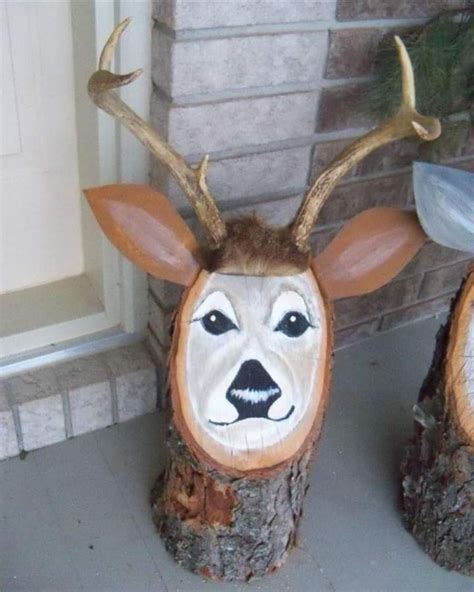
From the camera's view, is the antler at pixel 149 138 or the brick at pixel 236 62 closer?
the antler at pixel 149 138

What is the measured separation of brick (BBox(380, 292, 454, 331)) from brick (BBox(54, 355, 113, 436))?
73cm

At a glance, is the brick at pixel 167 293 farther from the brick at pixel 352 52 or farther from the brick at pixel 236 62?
the brick at pixel 352 52

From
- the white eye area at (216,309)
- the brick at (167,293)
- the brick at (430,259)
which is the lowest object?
the brick at (430,259)

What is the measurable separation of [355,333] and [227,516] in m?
0.74

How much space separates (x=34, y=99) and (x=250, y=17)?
0.45m

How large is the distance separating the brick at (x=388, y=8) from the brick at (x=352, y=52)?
26 millimetres

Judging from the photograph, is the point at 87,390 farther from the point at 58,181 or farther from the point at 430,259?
the point at 430,259

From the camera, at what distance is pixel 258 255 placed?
1.00m

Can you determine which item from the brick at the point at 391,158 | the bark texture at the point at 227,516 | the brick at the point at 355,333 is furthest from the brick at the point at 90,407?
the brick at the point at 391,158

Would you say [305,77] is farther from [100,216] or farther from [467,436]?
[467,436]

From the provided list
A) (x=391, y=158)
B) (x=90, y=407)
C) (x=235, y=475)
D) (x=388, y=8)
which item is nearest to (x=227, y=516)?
(x=235, y=475)

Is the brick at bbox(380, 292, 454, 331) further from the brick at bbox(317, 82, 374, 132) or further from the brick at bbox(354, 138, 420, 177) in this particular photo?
the brick at bbox(317, 82, 374, 132)

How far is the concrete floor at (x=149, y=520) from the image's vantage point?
1203 mm

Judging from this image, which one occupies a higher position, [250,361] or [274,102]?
[274,102]
